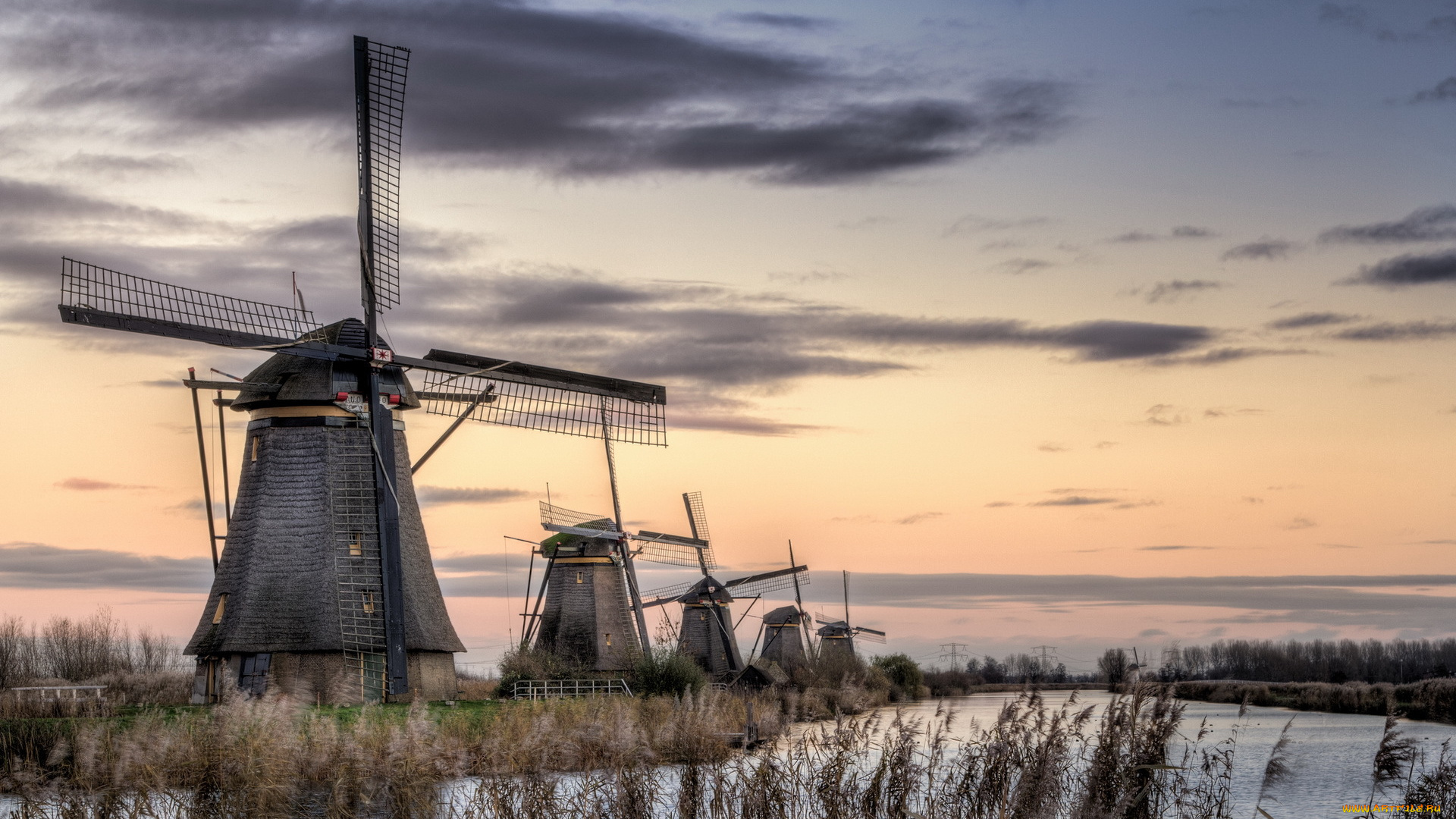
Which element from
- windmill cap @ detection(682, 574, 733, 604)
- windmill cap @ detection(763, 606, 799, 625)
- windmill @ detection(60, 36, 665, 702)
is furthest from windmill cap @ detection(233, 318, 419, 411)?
windmill cap @ detection(763, 606, 799, 625)

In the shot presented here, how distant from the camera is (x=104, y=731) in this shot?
1588cm

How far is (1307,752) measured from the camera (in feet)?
70.8

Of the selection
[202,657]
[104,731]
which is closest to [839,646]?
[202,657]

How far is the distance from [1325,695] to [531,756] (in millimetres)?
46679

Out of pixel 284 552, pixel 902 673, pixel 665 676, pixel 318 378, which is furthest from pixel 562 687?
pixel 902 673

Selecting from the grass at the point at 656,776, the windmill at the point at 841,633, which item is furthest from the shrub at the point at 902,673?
the grass at the point at 656,776

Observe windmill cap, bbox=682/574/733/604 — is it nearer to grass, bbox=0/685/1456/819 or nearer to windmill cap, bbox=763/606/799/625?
windmill cap, bbox=763/606/799/625

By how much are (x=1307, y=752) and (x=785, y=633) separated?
114 ft

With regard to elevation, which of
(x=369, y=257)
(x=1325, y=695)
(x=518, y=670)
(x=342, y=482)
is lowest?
(x=1325, y=695)

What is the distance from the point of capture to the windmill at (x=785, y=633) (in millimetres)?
54656

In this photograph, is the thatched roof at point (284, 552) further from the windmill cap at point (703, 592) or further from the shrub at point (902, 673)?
the shrub at point (902, 673)

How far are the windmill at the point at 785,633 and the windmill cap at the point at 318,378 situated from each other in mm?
32448

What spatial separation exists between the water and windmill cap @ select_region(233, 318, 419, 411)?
11432 millimetres

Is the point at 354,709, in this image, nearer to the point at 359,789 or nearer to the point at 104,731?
the point at 104,731
